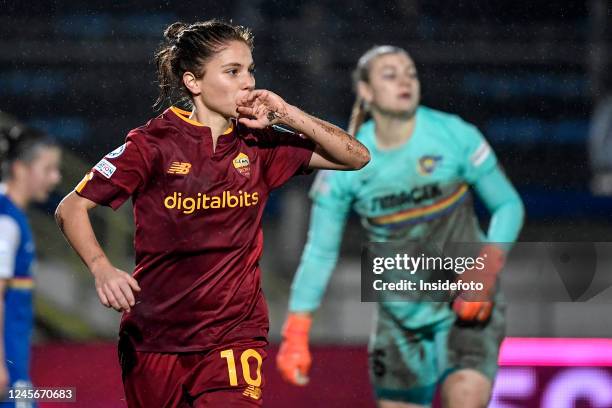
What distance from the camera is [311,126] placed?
3258mm

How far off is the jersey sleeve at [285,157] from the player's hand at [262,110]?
22 cm

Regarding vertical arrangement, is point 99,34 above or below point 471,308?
above

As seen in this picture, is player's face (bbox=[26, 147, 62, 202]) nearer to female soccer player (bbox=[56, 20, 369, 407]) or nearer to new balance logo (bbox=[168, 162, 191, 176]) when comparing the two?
female soccer player (bbox=[56, 20, 369, 407])

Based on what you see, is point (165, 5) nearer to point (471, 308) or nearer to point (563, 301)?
point (471, 308)

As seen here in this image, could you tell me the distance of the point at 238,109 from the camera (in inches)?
128

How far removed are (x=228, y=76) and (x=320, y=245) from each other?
5.32 ft

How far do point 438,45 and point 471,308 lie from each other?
45.1 inches

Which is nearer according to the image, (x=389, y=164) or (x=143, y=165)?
(x=143, y=165)

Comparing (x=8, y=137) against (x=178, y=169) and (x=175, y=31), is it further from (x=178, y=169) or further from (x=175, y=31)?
(x=178, y=169)

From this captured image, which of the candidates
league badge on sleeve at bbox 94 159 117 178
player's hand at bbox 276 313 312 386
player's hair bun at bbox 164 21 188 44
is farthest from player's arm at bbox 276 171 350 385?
league badge on sleeve at bbox 94 159 117 178

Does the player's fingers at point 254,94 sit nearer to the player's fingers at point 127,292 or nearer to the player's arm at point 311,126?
the player's arm at point 311,126

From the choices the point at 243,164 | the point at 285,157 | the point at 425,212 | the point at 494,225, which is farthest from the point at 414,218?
the point at 243,164

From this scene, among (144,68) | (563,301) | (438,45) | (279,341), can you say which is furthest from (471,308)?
(144,68)

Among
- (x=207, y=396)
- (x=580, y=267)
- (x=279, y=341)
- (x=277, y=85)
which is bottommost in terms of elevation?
(x=207, y=396)
